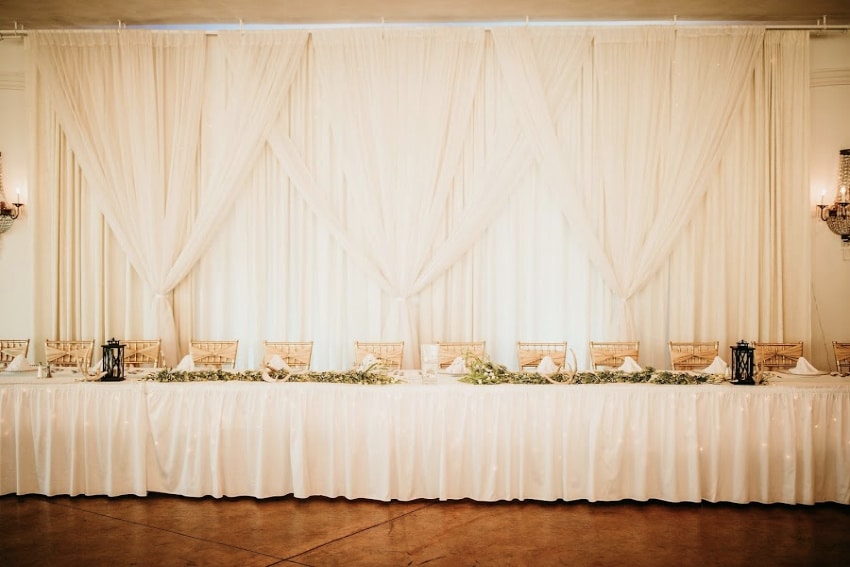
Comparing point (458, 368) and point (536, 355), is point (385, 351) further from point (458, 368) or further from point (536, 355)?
point (536, 355)

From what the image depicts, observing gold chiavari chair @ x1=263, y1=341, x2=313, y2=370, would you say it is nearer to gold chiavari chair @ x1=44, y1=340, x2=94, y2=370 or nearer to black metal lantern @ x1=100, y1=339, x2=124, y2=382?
black metal lantern @ x1=100, y1=339, x2=124, y2=382

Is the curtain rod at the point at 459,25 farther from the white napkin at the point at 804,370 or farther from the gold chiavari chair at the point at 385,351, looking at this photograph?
the white napkin at the point at 804,370

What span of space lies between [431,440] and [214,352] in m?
Answer: 2.55

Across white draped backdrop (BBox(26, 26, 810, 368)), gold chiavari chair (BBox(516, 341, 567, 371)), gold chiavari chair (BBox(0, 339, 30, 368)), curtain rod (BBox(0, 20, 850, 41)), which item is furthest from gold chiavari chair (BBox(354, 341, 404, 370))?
curtain rod (BBox(0, 20, 850, 41))

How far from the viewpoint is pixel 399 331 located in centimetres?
603

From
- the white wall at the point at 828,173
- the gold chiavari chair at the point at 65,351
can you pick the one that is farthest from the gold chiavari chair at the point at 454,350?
the white wall at the point at 828,173

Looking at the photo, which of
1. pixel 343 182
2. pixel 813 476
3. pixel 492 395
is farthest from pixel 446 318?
pixel 813 476

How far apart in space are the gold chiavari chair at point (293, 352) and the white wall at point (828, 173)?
196 inches

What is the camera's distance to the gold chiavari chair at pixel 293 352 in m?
5.36

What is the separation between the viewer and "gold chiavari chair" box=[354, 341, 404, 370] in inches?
211

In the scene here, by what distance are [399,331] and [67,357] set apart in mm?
3199

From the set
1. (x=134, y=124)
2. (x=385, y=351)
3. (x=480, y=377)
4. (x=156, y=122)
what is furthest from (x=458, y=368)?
(x=134, y=124)

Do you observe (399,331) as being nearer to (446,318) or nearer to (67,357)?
(446,318)

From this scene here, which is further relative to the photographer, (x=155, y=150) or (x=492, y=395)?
(x=155, y=150)
